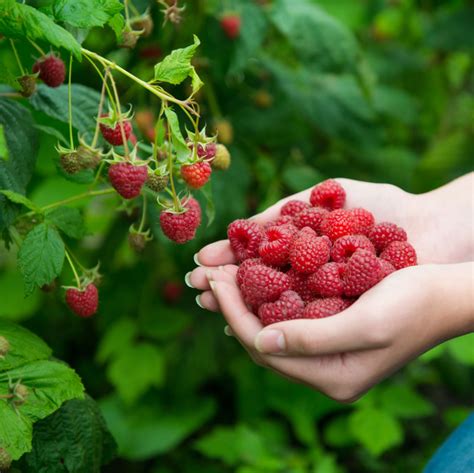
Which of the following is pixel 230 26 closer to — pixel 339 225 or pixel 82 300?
pixel 339 225

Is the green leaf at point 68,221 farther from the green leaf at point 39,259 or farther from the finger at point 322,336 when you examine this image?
the finger at point 322,336

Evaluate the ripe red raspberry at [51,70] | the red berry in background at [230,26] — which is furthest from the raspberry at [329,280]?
the red berry in background at [230,26]

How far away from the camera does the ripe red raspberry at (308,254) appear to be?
1295 millimetres

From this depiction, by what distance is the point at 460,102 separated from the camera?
299cm

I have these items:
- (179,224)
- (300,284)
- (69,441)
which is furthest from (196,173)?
(69,441)

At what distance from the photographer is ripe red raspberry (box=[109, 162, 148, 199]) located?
1.02m

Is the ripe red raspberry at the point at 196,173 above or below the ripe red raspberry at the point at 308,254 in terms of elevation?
above

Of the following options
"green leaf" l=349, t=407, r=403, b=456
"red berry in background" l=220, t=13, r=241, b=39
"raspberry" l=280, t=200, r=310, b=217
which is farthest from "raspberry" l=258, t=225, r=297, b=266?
"green leaf" l=349, t=407, r=403, b=456

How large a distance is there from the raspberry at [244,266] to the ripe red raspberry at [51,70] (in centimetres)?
46

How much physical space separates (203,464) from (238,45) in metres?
1.35

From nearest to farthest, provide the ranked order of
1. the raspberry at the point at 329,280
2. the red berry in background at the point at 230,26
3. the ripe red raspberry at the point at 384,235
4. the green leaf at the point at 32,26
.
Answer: the green leaf at the point at 32,26 < the raspberry at the point at 329,280 < the ripe red raspberry at the point at 384,235 < the red berry in background at the point at 230,26

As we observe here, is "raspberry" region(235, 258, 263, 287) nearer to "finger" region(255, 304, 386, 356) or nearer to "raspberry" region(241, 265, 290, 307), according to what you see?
"raspberry" region(241, 265, 290, 307)

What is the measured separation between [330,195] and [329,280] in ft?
0.85

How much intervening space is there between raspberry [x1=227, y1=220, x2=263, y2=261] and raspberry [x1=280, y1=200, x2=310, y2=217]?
0.12 m
